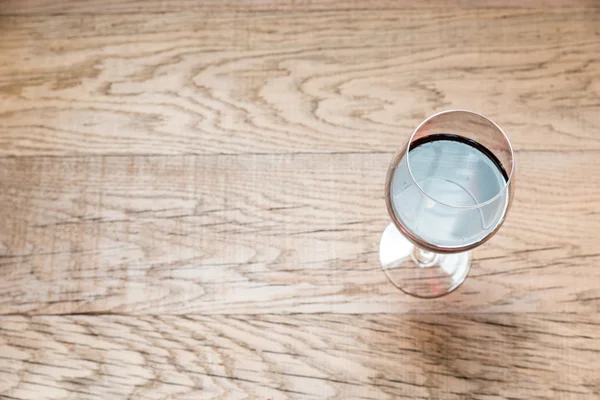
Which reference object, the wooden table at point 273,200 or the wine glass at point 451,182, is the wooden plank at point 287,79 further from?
the wine glass at point 451,182

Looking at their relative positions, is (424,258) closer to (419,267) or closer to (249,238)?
(419,267)

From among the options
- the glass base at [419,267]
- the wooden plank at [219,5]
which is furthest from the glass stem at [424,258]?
the wooden plank at [219,5]

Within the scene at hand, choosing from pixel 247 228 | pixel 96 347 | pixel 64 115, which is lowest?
pixel 96 347

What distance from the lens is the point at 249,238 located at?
0.60 meters

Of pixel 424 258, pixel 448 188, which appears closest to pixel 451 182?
pixel 448 188

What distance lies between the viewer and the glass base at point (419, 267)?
59 centimetres

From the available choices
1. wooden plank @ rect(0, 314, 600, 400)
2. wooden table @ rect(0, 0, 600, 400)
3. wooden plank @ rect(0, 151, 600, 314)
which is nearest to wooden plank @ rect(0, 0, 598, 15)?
wooden table @ rect(0, 0, 600, 400)

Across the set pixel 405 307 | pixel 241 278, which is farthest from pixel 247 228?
pixel 405 307

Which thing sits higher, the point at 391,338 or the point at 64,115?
the point at 64,115

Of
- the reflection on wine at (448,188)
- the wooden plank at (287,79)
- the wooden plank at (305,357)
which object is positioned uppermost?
the wooden plank at (287,79)

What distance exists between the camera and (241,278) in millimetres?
593

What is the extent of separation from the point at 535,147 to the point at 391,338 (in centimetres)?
22

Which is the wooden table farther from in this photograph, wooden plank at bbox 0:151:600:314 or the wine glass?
the wine glass

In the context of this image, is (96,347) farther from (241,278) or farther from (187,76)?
(187,76)
